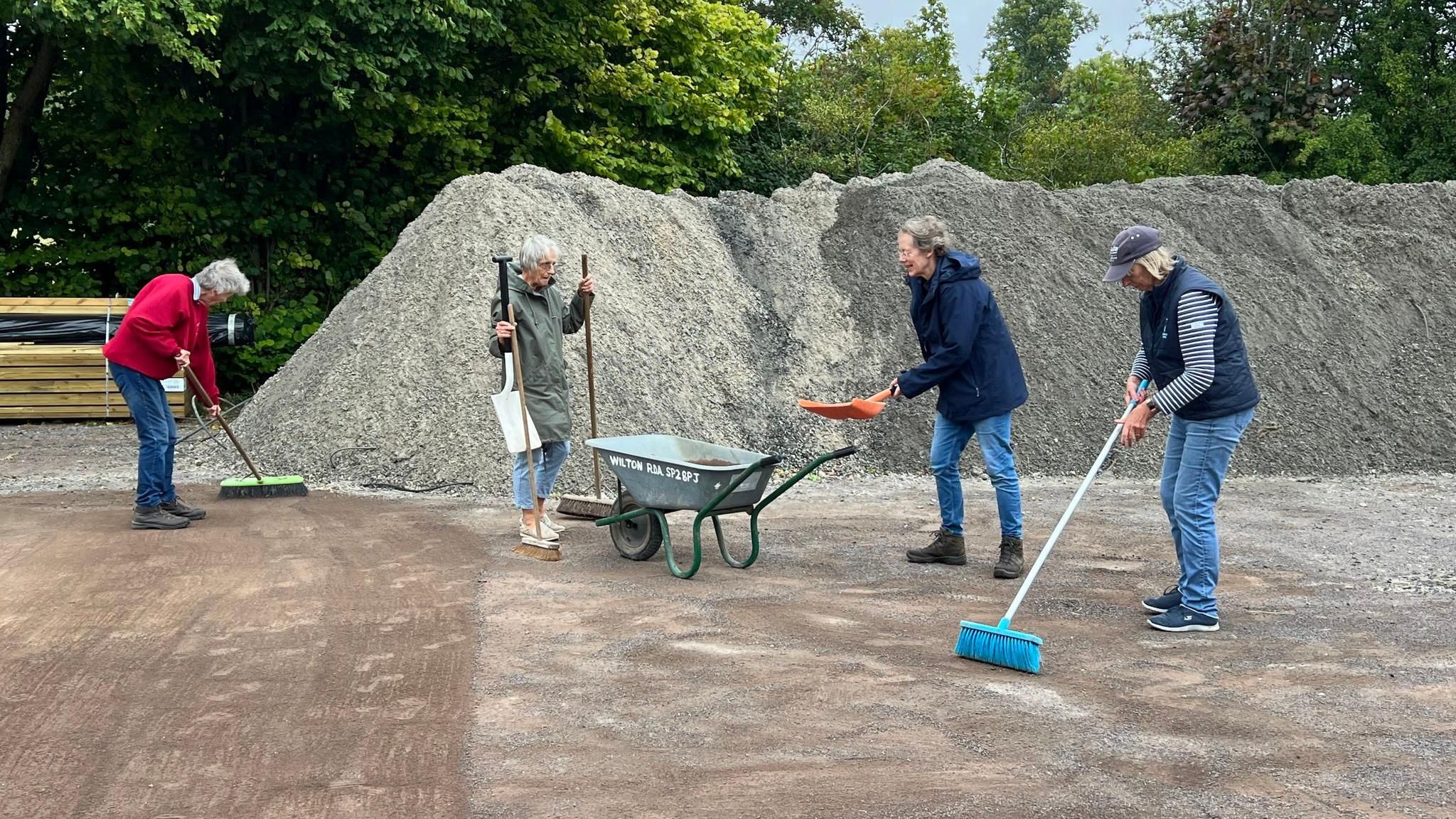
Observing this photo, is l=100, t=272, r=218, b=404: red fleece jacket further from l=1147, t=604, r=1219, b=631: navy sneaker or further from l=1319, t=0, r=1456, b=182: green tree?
l=1319, t=0, r=1456, b=182: green tree

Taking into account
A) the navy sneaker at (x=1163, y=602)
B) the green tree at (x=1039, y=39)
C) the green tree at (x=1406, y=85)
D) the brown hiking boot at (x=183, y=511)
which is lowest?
the navy sneaker at (x=1163, y=602)

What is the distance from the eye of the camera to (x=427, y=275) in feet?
36.4

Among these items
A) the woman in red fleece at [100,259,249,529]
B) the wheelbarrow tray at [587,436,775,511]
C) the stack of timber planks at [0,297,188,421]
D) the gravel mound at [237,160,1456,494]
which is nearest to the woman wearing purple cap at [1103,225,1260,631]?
the wheelbarrow tray at [587,436,775,511]

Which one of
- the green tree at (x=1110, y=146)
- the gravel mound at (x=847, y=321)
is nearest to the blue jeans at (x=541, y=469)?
the gravel mound at (x=847, y=321)

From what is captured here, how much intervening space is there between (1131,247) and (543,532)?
3649mm

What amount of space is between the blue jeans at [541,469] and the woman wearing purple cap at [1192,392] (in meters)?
3.37

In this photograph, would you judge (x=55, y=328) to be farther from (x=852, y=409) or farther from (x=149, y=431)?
(x=852, y=409)

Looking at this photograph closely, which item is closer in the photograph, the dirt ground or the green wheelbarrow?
the dirt ground

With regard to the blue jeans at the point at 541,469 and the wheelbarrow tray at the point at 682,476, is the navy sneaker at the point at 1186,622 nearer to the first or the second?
the wheelbarrow tray at the point at 682,476

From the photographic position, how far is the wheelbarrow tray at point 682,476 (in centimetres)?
623

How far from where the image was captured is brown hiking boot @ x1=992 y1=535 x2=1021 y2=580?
6586 mm

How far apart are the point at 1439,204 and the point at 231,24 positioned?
46.9ft

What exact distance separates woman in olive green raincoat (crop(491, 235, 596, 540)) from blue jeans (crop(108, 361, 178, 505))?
2.49 meters

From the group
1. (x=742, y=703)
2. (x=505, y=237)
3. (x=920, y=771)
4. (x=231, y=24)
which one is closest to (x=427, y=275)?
(x=505, y=237)
